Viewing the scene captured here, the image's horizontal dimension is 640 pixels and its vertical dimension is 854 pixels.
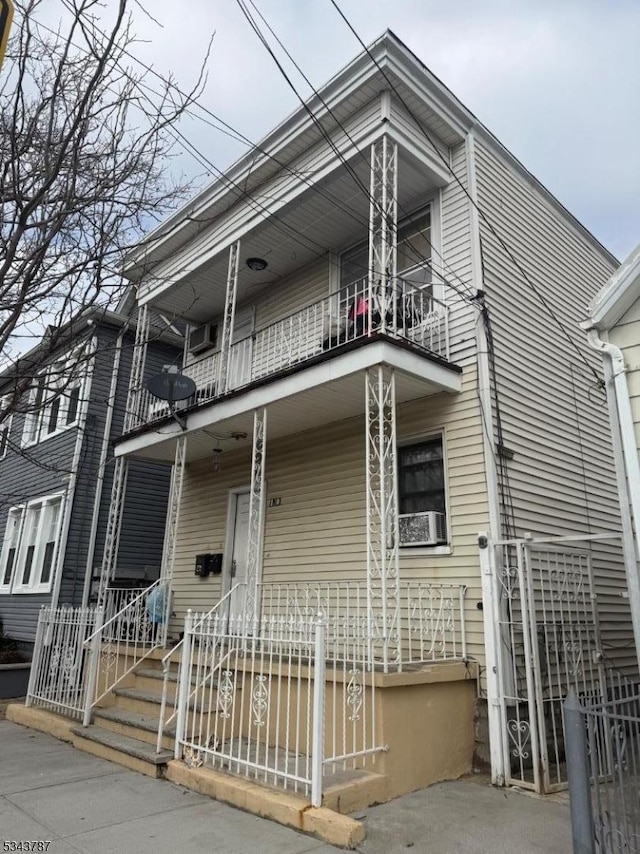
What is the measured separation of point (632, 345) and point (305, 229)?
6.49 metres

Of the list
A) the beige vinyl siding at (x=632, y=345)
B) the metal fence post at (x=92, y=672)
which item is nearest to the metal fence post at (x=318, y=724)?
the beige vinyl siding at (x=632, y=345)

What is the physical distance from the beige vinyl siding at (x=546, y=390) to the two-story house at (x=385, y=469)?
48mm

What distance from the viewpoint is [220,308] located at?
12.7 m

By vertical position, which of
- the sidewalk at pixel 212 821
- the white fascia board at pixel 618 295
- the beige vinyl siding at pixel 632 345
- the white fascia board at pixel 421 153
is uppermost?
the white fascia board at pixel 421 153

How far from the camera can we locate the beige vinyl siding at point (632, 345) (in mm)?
4469

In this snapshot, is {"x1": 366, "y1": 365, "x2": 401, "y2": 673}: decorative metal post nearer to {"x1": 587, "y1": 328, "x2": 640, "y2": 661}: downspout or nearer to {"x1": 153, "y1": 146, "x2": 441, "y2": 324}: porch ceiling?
{"x1": 587, "y1": 328, "x2": 640, "y2": 661}: downspout

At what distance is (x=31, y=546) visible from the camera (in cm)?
1492

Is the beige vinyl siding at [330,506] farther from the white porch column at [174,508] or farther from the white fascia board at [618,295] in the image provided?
the white fascia board at [618,295]

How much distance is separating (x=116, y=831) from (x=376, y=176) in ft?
25.7

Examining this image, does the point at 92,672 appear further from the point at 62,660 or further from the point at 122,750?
the point at 122,750

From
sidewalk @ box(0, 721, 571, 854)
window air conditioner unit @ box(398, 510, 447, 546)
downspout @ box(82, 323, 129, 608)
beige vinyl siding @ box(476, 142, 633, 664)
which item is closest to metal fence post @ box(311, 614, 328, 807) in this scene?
sidewalk @ box(0, 721, 571, 854)

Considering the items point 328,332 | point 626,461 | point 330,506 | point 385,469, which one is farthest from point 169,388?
point 626,461

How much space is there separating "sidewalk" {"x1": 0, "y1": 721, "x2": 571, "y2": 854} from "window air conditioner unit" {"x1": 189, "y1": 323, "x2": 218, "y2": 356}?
8738 mm

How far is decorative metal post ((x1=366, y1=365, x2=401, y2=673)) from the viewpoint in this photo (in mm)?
6059
